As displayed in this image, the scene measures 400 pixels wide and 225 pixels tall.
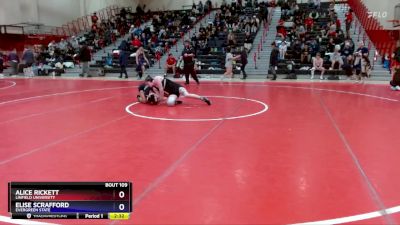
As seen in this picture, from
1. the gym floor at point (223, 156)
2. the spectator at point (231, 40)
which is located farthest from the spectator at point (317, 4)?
the gym floor at point (223, 156)

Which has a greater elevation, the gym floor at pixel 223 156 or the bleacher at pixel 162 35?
the bleacher at pixel 162 35

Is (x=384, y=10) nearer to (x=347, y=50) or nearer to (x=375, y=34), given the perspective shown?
(x=375, y=34)

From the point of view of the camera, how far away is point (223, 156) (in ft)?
18.6

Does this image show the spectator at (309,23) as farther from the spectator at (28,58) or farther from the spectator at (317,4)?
the spectator at (28,58)

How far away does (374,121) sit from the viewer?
814 centimetres

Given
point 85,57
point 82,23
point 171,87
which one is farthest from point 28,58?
point 171,87

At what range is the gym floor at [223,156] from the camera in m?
3.94

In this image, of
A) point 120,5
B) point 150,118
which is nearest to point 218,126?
point 150,118

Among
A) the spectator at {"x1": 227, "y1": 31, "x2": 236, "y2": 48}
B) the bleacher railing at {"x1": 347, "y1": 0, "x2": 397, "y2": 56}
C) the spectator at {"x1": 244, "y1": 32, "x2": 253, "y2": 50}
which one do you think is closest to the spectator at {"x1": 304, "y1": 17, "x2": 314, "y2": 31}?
the bleacher railing at {"x1": 347, "y1": 0, "x2": 397, "y2": 56}

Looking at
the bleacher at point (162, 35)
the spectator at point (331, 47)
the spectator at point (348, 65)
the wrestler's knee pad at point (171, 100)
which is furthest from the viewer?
the bleacher at point (162, 35)

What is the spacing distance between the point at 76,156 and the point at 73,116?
3.45 metres

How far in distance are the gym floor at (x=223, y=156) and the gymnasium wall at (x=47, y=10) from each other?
17809 millimetres

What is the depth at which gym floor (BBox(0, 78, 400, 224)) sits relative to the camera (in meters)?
3.94
